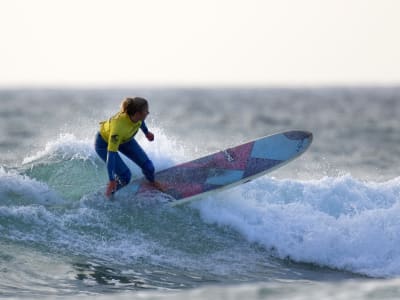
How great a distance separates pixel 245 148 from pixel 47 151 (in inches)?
122

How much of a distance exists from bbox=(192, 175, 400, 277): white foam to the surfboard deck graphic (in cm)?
29

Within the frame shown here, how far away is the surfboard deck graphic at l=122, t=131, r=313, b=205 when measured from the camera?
433 inches

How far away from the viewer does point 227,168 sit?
11172 millimetres

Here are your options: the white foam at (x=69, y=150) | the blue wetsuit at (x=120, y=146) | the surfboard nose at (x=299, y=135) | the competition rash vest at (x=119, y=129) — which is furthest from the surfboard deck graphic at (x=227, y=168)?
the white foam at (x=69, y=150)

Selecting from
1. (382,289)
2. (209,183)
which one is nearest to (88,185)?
(209,183)

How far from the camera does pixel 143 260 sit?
9.77 m

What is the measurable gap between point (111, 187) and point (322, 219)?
271cm

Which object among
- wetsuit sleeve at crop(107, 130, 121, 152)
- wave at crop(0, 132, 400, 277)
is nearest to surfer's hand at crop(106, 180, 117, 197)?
wave at crop(0, 132, 400, 277)

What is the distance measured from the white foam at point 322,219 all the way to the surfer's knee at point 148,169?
0.82 m

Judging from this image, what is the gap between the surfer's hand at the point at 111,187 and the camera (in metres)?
10.4

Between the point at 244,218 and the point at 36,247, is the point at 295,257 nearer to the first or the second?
the point at 244,218

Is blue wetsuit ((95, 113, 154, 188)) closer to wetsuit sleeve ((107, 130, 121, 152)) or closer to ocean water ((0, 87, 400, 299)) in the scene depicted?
wetsuit sleeve ((107, 130, 121, 152))

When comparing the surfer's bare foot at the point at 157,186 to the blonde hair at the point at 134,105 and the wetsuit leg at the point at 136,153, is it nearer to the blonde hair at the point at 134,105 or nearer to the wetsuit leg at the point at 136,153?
the wetsuit leg at the point at 136,153

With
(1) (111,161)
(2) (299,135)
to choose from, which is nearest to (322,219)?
(2) (299,135)
